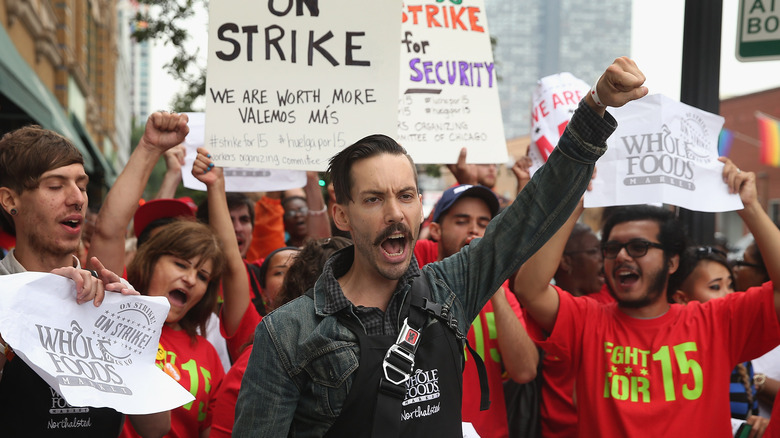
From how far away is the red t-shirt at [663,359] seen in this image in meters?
3.38

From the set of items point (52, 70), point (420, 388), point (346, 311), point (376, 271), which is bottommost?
point (420, 388)

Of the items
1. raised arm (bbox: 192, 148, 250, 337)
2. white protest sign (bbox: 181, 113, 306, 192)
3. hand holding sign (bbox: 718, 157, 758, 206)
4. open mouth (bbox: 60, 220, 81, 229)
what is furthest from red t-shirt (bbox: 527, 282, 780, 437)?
white protest sign (bbox: 181, 113, 306, 192)

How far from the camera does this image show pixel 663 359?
11.4 ft

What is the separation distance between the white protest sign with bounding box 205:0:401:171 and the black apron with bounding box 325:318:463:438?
1968 millimetres

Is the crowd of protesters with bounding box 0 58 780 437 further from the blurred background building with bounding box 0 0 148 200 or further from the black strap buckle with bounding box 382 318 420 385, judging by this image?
the blurred background building with bounding box 0 0 148 200

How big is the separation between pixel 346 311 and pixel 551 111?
2692mm

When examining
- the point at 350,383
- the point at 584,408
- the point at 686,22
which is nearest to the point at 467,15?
the point at 686,22

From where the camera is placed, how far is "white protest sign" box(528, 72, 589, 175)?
4555 mm

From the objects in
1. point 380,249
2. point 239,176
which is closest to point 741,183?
point 380,249

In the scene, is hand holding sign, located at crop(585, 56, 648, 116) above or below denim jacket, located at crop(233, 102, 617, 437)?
above

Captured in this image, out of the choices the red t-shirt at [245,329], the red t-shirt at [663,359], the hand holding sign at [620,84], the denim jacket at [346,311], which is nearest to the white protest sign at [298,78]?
the red t-shirt at [245,329]

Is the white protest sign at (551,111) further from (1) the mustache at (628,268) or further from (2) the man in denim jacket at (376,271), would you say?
(2) the man in denim jacket at (376,271)

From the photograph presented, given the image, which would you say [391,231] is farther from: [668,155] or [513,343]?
[668,155]

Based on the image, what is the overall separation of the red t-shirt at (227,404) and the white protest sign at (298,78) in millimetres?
1360
